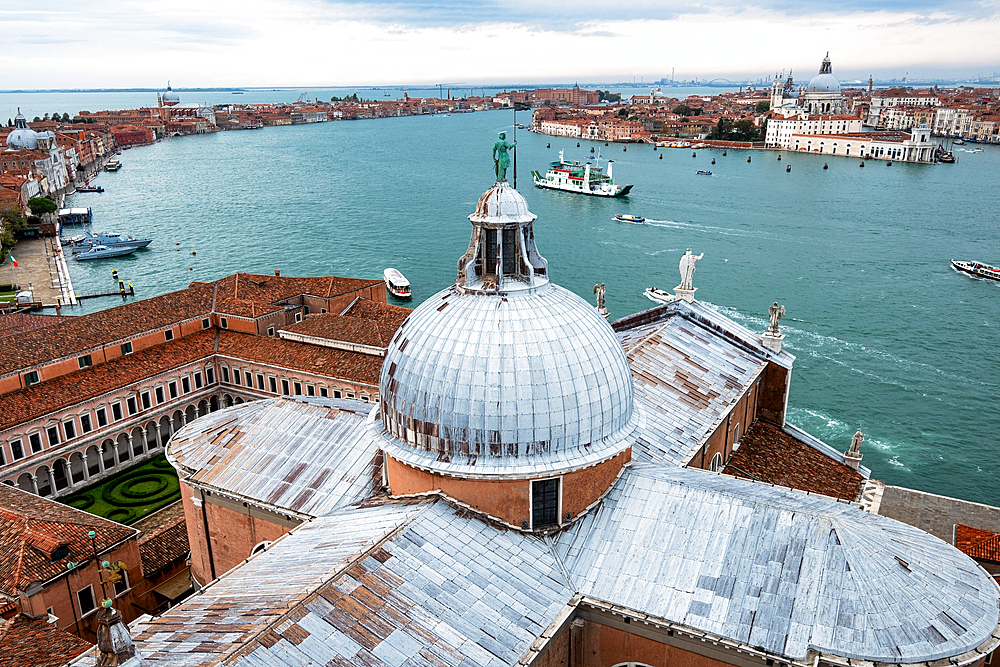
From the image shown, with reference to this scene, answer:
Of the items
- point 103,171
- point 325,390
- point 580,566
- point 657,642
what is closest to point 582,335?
point 580,566

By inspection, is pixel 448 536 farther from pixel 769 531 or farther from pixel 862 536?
pixel 862 536

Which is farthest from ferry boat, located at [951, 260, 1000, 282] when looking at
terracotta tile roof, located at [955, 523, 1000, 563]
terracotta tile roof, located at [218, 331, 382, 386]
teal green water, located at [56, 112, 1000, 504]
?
terracotta tile roof, located at [218, 331, 382, 386]

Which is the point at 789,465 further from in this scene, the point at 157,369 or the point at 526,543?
the point at 157,369

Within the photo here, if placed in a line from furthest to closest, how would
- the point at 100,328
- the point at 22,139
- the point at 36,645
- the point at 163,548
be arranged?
the point at 22,139 < the point at 100,328 < the point at 163,548 < the point at 36,645

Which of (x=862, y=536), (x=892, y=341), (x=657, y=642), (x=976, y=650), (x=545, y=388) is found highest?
(x=545, y=388)

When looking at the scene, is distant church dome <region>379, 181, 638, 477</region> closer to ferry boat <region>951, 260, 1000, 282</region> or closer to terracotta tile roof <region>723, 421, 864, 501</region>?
terracotta tile roof <region>723, 421, 864, 501</region>

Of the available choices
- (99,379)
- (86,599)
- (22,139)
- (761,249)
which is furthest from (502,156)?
(22,139)
